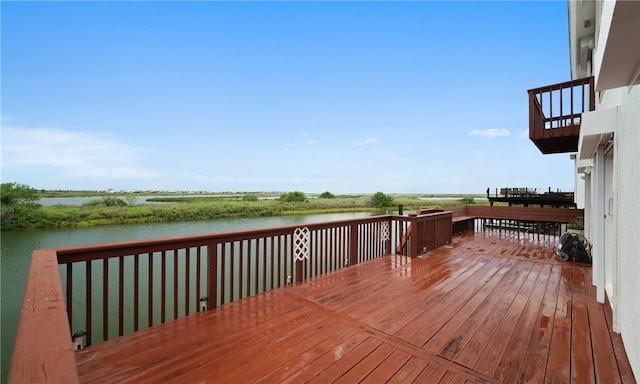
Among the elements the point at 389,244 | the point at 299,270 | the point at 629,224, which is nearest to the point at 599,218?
the point at 629,224

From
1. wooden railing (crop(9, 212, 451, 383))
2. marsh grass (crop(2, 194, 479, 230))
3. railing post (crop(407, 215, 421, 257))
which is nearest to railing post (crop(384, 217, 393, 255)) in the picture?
wooden railing (crop(9, 212, 451, 383))

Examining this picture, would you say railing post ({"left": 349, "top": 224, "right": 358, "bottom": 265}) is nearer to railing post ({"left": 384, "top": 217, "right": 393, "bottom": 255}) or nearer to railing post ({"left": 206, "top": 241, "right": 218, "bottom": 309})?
railing post ({"left": 384, "top": 217, "right": 393, "bottom": 255})

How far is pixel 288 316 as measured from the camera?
261cm

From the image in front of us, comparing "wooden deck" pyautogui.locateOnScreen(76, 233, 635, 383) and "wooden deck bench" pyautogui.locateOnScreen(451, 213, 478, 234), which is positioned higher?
"wooden deck bench" pyautogui.locateOnScreen(451, 213, 478, 234)

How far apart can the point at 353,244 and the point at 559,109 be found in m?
4.68

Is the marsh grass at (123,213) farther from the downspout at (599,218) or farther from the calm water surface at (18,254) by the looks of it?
the downspout at (599,218)

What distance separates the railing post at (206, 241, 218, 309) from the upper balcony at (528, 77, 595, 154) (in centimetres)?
603

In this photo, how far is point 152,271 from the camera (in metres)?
2.48

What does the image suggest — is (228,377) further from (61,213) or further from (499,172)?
(499,172)

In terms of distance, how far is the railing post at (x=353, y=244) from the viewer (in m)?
4.51

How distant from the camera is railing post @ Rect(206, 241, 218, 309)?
9.05ft

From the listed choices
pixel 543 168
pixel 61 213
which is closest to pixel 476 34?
pixel 543 168

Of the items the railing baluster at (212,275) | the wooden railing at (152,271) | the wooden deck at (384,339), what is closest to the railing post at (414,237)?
the wooden railing at (152,271)

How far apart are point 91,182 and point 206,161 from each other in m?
9.46
